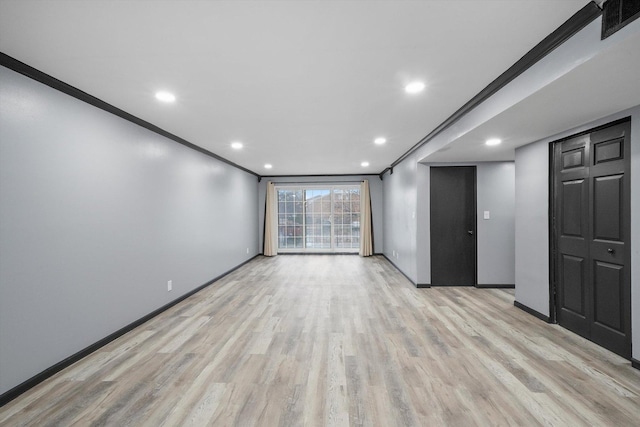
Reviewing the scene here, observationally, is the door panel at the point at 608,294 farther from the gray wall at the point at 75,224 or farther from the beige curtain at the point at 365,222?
the beige curtain at the point at 365,222

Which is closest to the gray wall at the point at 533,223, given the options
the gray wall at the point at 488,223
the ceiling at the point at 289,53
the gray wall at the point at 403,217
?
the ceiling at the point at 289,53

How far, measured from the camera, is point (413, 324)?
124 inches

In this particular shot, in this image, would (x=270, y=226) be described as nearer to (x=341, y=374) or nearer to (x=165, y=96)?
(x=165, y=96)

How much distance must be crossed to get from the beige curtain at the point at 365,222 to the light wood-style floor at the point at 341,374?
164 inches

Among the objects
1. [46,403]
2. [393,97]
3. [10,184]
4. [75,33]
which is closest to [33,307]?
[46,403]

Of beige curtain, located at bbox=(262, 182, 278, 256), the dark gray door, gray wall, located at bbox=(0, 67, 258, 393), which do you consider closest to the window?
beige curtain, located at bbox=(262, 182, 278, 256)

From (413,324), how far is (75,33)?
12.0ft

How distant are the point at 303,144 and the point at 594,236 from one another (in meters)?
3.51

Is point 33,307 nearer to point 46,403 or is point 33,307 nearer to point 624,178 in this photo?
point 46,403

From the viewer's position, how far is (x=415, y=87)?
7.70ft

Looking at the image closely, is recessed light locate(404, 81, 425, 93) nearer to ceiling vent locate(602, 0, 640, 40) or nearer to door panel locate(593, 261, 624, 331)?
ceiling vent locate(602, 0, 640, 40)

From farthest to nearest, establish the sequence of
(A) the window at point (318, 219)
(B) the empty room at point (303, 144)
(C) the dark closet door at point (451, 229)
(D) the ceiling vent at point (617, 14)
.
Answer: (A) the window at point (318, 219) → (C) the dark closet door at point (451, 229) → (B) the empty room at point (303, 144) → (D) the ceiling vent at point (617, 14)

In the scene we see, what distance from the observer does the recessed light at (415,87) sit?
2283mm

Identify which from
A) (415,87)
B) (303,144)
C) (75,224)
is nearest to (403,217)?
(303,144)
